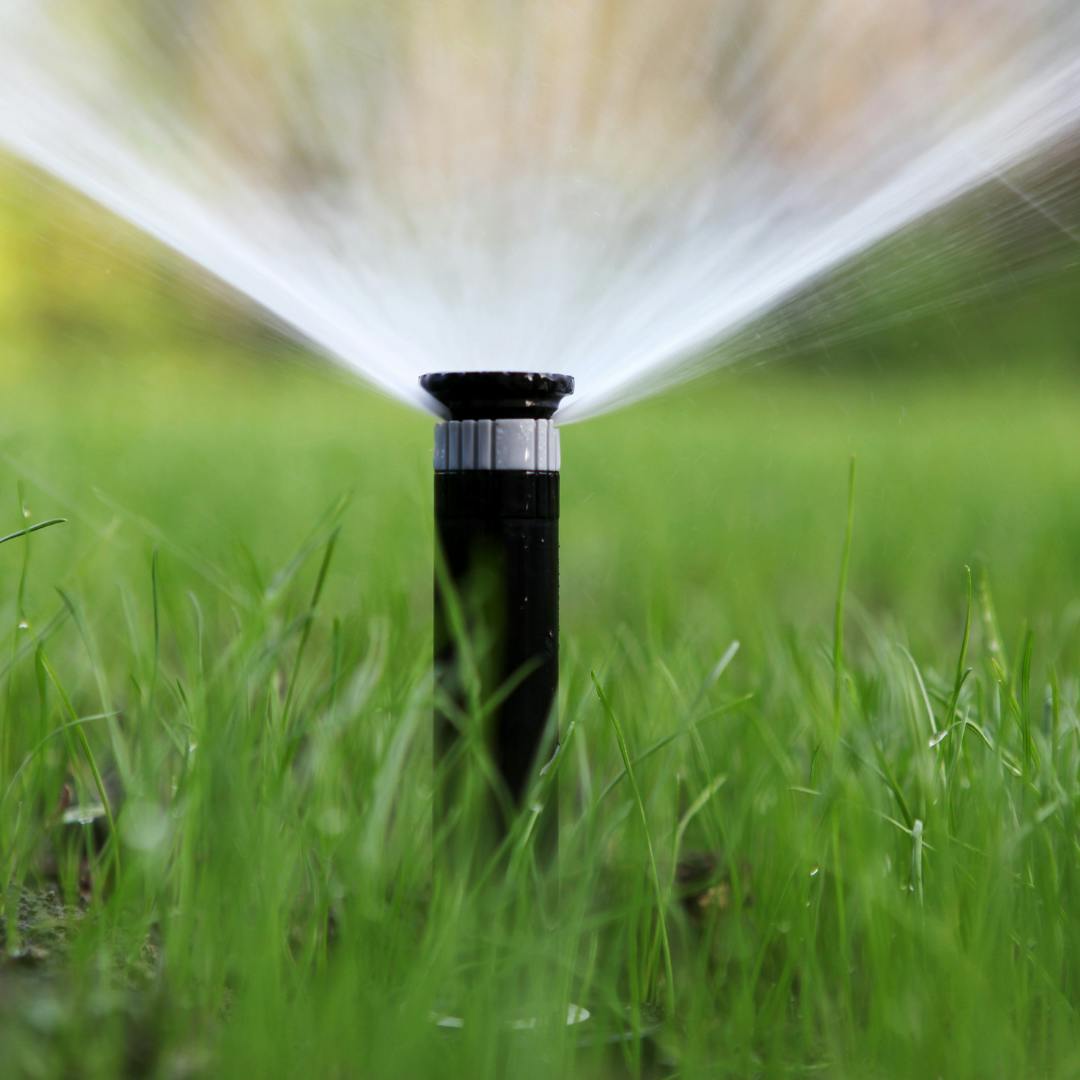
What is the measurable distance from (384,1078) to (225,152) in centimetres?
252

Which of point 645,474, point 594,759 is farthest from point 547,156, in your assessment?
point 645,474

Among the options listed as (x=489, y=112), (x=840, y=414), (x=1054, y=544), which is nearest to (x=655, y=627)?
(x=489, y=112)

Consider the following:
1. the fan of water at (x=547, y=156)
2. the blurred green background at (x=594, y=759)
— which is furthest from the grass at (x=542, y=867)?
the fan of water at (x=547, y=156)

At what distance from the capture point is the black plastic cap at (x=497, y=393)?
1.11 metres

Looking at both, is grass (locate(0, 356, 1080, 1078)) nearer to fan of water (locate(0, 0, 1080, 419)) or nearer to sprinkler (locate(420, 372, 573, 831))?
sprinkler (locate(420, 372, 573, 831))

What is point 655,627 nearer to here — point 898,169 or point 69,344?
point 898,169

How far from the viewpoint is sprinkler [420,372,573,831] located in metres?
1.12

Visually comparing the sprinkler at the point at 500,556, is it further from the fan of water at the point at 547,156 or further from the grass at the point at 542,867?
the fan of water at the point at 547,156

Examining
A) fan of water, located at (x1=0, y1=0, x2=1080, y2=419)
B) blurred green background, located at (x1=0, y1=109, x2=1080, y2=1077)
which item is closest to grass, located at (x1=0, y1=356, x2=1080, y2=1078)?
blurred green background, located at (x1=0, y1=109, x2=1080, y2=1077)

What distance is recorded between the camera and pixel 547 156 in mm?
1885

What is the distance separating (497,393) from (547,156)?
0.88m

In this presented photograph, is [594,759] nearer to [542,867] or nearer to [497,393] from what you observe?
[542,867]

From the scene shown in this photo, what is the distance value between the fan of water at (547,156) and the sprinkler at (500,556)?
0.17 m

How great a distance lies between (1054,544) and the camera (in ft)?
9.09
